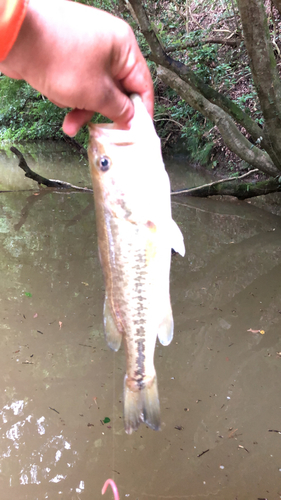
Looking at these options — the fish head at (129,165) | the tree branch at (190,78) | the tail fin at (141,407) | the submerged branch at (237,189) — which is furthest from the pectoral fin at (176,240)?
the submerged branch at (237,189)

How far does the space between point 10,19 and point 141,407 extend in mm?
1600

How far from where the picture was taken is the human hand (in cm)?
110

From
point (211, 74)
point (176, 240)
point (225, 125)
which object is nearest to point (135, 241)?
point (176, 240)

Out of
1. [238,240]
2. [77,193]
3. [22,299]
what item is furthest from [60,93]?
[77,193]

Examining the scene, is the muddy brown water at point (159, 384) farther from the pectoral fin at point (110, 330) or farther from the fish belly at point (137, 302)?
the pectoral fin at point (110, 330)

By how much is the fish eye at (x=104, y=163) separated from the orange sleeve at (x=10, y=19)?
0.48 m

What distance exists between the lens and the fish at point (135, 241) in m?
1.34

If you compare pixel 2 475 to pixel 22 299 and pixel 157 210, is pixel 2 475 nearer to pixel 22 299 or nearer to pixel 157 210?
pixel 22 299

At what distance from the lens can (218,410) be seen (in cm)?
289

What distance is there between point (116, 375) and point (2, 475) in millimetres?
1139

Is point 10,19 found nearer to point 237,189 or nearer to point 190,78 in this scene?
point 190,78

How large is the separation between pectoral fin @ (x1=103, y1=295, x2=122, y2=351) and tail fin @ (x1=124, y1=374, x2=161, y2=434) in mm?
221

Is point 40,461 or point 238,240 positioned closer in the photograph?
point 40,461

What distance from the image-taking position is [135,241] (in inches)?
56.4
